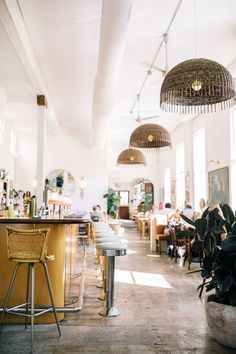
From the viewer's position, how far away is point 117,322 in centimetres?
352

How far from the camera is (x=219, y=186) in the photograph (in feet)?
26.4

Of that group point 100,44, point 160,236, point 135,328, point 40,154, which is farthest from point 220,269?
point 40,154

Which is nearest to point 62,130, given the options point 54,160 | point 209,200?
point 54,160

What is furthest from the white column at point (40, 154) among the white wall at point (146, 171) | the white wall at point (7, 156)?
the white wall at point (146, 171)

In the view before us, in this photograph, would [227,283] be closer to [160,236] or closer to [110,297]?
[110,297]

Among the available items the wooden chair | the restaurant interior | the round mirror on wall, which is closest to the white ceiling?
the restaurant interior

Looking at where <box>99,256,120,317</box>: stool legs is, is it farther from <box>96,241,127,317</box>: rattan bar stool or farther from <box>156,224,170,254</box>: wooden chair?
<box>156,224,170,254</box>: wooden chair

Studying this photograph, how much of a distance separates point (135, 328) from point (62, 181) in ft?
31.1

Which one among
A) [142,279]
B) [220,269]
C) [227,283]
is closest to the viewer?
[227,283]

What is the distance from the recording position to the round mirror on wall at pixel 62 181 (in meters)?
12.4

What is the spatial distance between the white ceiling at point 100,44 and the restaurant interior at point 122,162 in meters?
0.03

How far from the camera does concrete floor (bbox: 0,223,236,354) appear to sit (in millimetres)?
2912

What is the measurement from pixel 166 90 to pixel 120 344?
7.98 feet

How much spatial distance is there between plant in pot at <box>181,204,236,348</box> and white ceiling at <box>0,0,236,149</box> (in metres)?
2.41
